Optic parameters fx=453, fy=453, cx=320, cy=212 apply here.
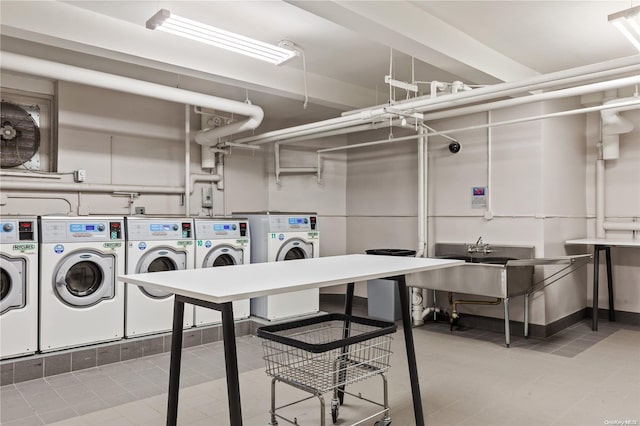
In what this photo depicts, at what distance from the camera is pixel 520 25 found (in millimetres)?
3760

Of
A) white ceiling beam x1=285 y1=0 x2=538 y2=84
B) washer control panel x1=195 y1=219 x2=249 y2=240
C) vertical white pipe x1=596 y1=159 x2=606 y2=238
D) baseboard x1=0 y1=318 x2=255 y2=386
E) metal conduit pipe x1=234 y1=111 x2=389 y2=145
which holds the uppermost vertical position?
white ceiling beam x1=285 y1=0 x2=538 y2=84

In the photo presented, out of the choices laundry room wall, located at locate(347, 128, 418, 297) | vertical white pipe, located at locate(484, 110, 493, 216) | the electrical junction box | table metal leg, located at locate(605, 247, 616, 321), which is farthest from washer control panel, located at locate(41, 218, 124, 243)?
table metal leg, located at locate(605, 247, 616, 321)

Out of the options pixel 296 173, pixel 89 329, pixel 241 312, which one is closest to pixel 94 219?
pixel 89 329

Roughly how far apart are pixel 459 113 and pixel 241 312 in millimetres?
3252

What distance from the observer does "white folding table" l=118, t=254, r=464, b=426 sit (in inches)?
76.3

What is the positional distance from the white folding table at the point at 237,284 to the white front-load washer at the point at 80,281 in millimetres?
1987

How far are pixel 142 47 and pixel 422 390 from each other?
3.60 meters

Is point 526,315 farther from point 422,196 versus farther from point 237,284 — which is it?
point 237,284

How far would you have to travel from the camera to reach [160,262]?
470cm

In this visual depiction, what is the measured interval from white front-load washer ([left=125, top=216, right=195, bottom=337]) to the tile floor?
0.33 meters

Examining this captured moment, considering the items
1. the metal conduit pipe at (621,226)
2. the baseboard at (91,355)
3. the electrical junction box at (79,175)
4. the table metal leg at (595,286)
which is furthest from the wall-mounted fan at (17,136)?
the metal conduit pipe at (621,226)

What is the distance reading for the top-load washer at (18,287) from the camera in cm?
366

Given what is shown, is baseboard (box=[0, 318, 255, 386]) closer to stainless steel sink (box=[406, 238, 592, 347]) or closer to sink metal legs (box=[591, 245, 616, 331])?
stainless steel sink (box=[406, 238, 592, 347])

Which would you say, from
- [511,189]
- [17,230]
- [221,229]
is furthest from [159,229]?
[511,189]
